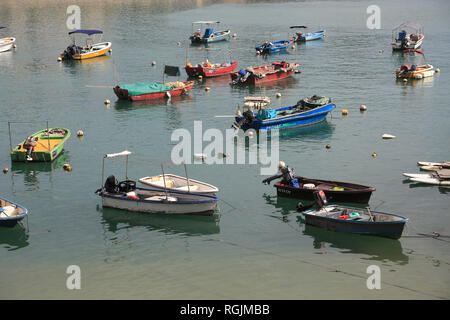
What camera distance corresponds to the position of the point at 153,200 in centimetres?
3334

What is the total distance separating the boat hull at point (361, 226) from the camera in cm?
3002

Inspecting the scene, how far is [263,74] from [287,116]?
1893 cm

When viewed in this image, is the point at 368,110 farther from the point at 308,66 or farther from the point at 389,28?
the point at 389,28

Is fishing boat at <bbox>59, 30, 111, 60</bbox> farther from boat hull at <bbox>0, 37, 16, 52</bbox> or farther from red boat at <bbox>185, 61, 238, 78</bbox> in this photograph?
red boat at <bbox>185, 61, 238, 78</bbox>

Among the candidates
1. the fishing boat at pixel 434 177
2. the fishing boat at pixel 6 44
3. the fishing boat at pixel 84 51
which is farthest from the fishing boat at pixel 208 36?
the fishing boat at pixel 434 177

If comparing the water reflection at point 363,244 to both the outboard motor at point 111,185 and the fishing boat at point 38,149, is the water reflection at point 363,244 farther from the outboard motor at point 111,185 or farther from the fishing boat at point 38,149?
the fishing boat at point 38,149

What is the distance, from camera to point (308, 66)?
7719 cm

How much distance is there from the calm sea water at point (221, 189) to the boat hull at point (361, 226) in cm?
41

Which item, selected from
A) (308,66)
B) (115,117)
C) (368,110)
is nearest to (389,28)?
(308,66)

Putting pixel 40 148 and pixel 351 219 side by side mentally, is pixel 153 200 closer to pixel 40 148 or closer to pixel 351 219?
pixel 351 219

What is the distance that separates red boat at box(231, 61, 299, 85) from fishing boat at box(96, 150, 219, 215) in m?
33.3

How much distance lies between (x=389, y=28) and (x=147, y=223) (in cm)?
8219

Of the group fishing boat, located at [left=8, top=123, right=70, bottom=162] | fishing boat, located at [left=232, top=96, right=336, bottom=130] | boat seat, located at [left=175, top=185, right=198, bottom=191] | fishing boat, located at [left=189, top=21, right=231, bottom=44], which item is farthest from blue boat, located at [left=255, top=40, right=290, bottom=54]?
boat seat, located at [left=175, top=185, right=198, bottom=191]

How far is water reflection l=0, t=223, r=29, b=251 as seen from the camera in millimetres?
31075
